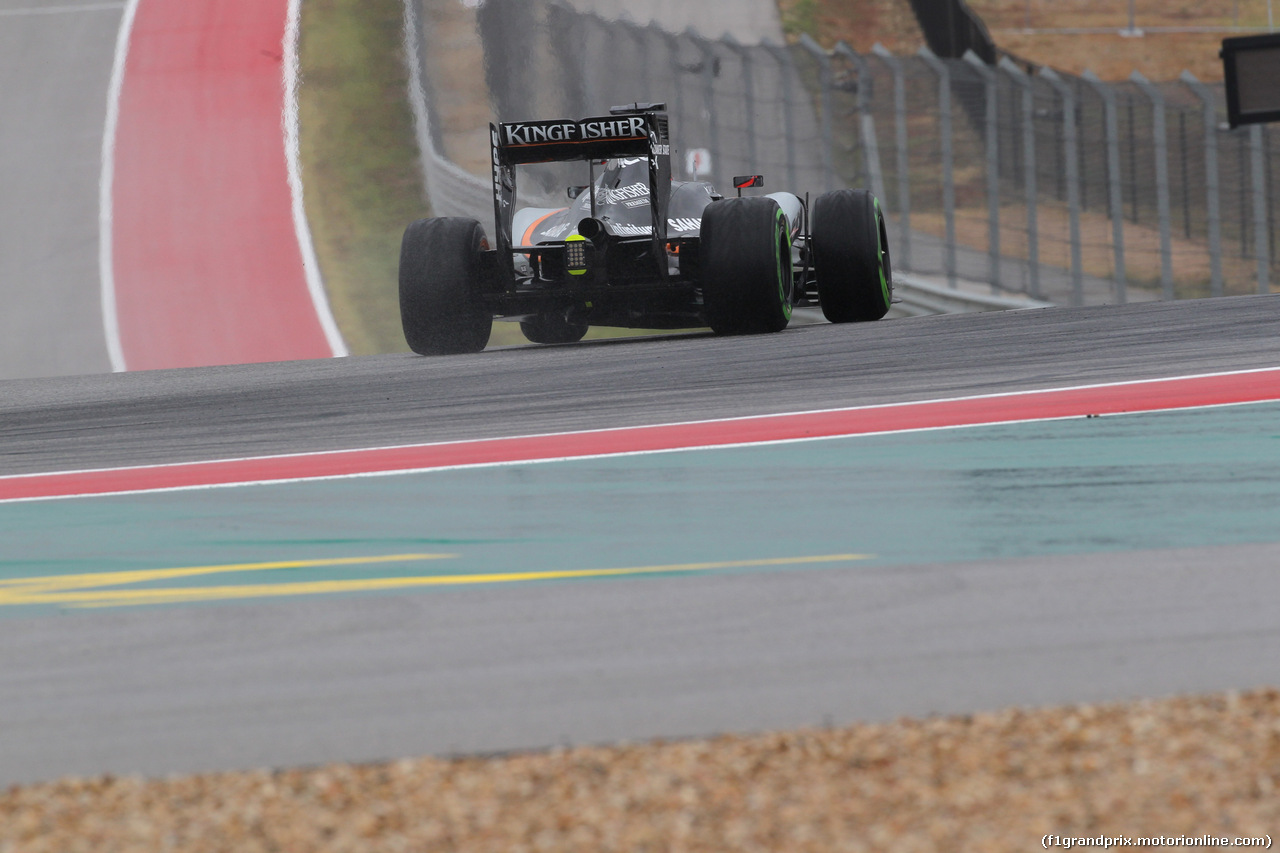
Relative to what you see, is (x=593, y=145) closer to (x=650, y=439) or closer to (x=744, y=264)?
(x=744, y=264)

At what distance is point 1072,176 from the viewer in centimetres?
1675

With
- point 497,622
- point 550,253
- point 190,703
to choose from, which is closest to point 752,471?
point 497,622

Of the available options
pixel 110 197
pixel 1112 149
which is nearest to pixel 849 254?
pixel 1112 149

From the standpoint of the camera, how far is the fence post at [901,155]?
1630 centimetres

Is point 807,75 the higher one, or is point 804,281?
point 807,75

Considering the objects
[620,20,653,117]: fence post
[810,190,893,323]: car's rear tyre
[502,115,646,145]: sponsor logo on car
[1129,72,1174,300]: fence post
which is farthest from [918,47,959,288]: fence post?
[502,115,646,145]: sponsor logo on car

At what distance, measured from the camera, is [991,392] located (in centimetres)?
903

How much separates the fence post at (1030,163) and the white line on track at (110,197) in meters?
9.46

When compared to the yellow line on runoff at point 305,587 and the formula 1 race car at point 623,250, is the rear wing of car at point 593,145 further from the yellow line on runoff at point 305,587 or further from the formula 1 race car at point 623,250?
the yellow line on runoff at point 305,587

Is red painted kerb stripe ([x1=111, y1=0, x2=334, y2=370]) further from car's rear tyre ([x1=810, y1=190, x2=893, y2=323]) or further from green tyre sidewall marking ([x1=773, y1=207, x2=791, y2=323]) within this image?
green tyre sidewall marking ([x1=773, y1=207, x2=791, y2=323])

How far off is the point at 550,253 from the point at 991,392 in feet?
13.9

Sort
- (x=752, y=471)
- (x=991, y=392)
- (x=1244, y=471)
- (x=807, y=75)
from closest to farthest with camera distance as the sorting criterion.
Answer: (x=1244, y=471), (x=752, y=471), (x=991, y=392), (x=807, y=75)

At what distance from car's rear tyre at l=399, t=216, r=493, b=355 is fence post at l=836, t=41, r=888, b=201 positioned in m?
4.76

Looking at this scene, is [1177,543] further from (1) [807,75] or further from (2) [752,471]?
(1) [807,75]
